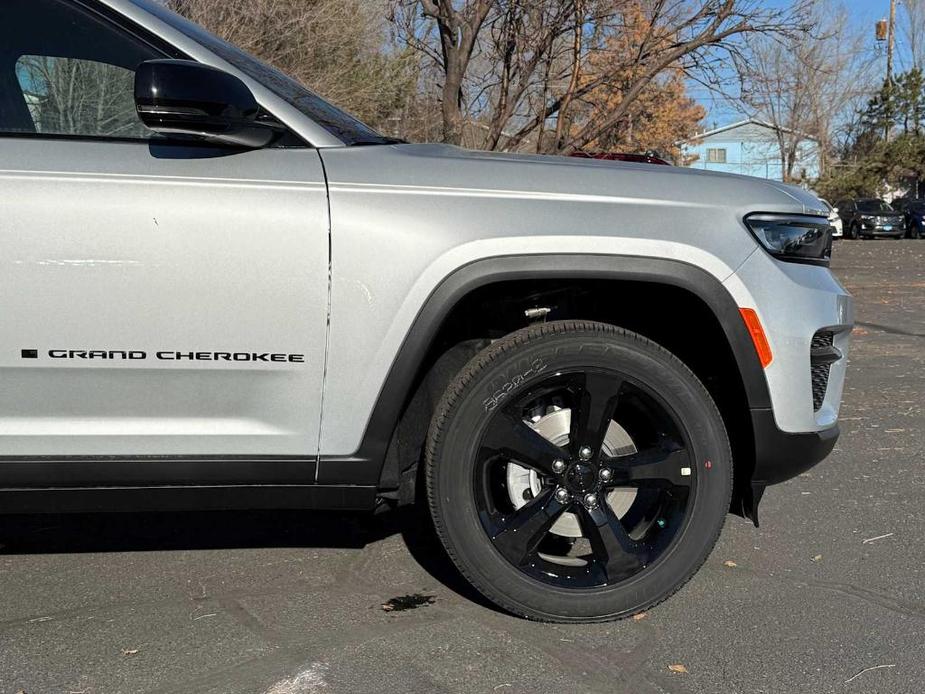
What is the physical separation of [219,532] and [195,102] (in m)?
1.88

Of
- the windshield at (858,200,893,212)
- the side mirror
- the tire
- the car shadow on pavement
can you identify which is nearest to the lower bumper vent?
the tire

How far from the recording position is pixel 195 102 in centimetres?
247

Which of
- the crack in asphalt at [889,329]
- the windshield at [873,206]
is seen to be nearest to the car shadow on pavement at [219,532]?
the crack in asphalt at [889,329]

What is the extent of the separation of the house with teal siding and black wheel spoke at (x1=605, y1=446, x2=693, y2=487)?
4011 cm

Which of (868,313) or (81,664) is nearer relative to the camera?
(81,664)

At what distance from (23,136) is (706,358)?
2135 mm

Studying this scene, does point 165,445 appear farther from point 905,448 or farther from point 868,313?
point 868,313

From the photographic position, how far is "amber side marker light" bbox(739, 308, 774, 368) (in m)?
2.77

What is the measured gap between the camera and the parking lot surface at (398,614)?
8.57 feet

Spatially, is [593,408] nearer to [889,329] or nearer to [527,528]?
[527,528]

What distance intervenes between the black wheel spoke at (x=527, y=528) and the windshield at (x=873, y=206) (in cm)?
3575

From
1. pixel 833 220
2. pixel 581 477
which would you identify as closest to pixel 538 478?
pixel 581 477

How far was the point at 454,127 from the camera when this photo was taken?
1027 centimetres

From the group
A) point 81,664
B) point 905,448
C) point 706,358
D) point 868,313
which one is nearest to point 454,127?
point 868,313
